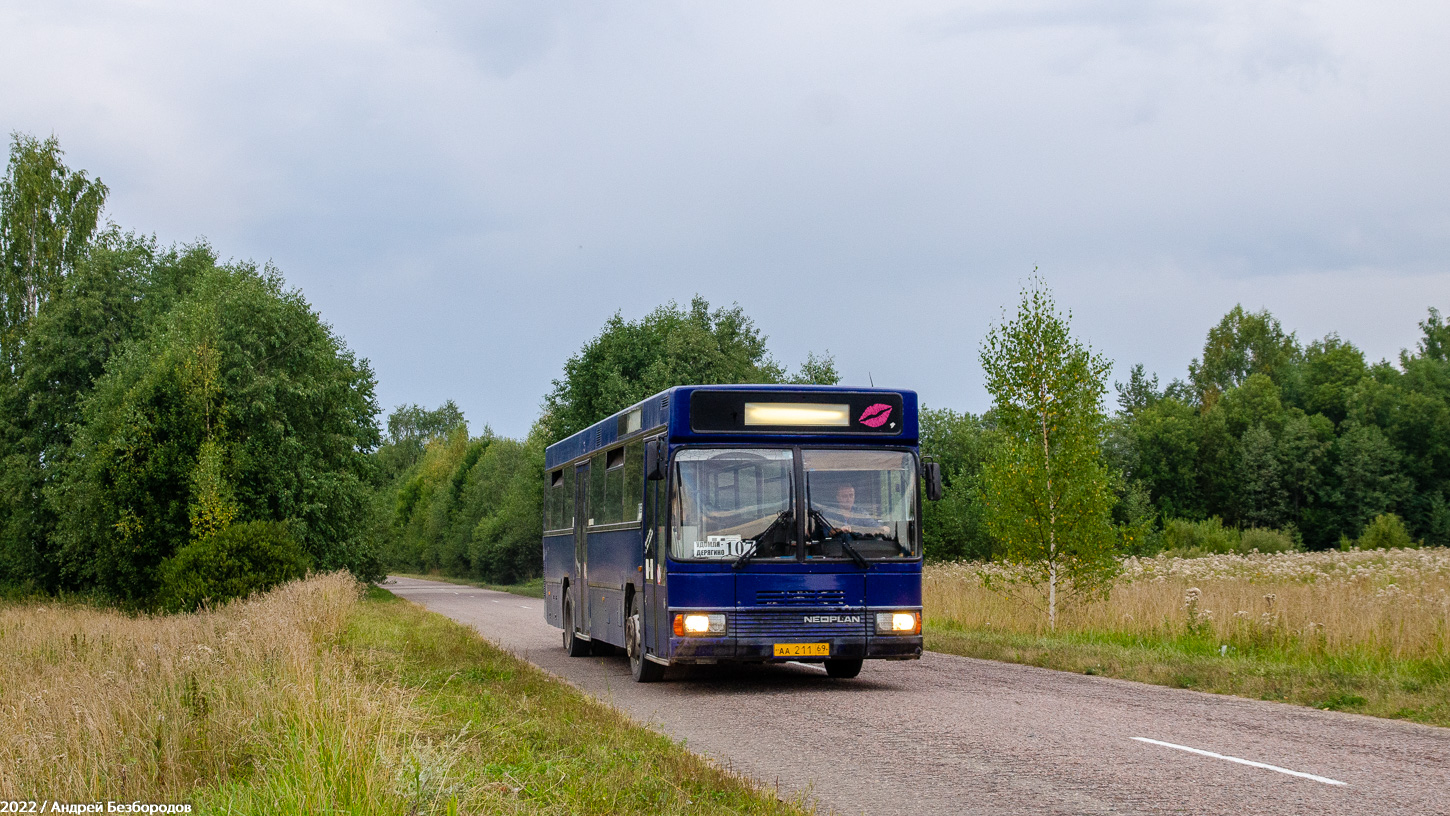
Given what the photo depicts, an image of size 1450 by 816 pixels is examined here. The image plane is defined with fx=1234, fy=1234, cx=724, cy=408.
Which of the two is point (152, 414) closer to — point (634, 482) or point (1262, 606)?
point (634, 482)

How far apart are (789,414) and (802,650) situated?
2.54 metres

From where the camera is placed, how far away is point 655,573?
44.8 ft

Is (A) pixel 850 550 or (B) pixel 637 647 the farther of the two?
(B) pixel 637 647

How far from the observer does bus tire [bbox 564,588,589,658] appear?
19.2 m

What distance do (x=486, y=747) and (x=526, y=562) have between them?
69267 mm

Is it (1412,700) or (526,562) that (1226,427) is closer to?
(526,562)

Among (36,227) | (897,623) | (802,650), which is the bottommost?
(802,650)

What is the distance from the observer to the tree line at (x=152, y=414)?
39312mm

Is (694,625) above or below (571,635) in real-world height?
above

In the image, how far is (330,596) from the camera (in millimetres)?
22281

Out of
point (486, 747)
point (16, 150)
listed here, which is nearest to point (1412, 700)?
point (486, 747)

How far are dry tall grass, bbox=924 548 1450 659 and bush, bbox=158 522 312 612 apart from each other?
16728mm

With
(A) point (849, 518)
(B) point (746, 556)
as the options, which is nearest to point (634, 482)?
(B) point (746, 556)

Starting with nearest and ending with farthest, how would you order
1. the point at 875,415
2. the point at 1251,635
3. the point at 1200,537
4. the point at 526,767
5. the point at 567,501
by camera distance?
the point at 526,767, the point at 875,415, the point at 1251,635, the point at 567,501, the point at 1200,537
